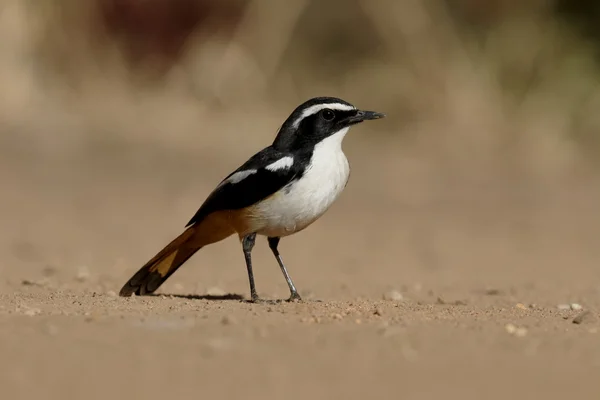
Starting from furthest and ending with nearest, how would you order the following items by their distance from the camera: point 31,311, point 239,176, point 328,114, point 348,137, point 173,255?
point 348,137 < point 173,255 < point 328,114 < point 239,176 < point 31,311

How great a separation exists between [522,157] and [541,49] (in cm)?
289

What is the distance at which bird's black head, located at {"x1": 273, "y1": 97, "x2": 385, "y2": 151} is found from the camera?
8633 mm

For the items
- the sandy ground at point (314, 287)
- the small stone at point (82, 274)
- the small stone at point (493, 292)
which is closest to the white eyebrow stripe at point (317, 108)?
the sandy ground at point (314, 287)

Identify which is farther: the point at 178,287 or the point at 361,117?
the point at 178,287

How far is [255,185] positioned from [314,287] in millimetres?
2462

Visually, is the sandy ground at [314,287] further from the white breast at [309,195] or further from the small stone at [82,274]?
the white breast at [309,195]

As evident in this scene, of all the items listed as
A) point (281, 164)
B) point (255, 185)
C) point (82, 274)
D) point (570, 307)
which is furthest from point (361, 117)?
point (82, 274)

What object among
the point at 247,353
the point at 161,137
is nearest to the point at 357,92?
the point at 161,137

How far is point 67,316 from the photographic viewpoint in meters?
6.90

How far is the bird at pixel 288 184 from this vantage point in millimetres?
8352

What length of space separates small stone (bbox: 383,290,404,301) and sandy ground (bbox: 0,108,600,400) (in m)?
0.07

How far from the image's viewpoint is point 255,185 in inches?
334

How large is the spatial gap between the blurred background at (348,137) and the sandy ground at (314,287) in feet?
0.21

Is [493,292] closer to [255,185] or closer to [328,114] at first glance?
[328,114]
